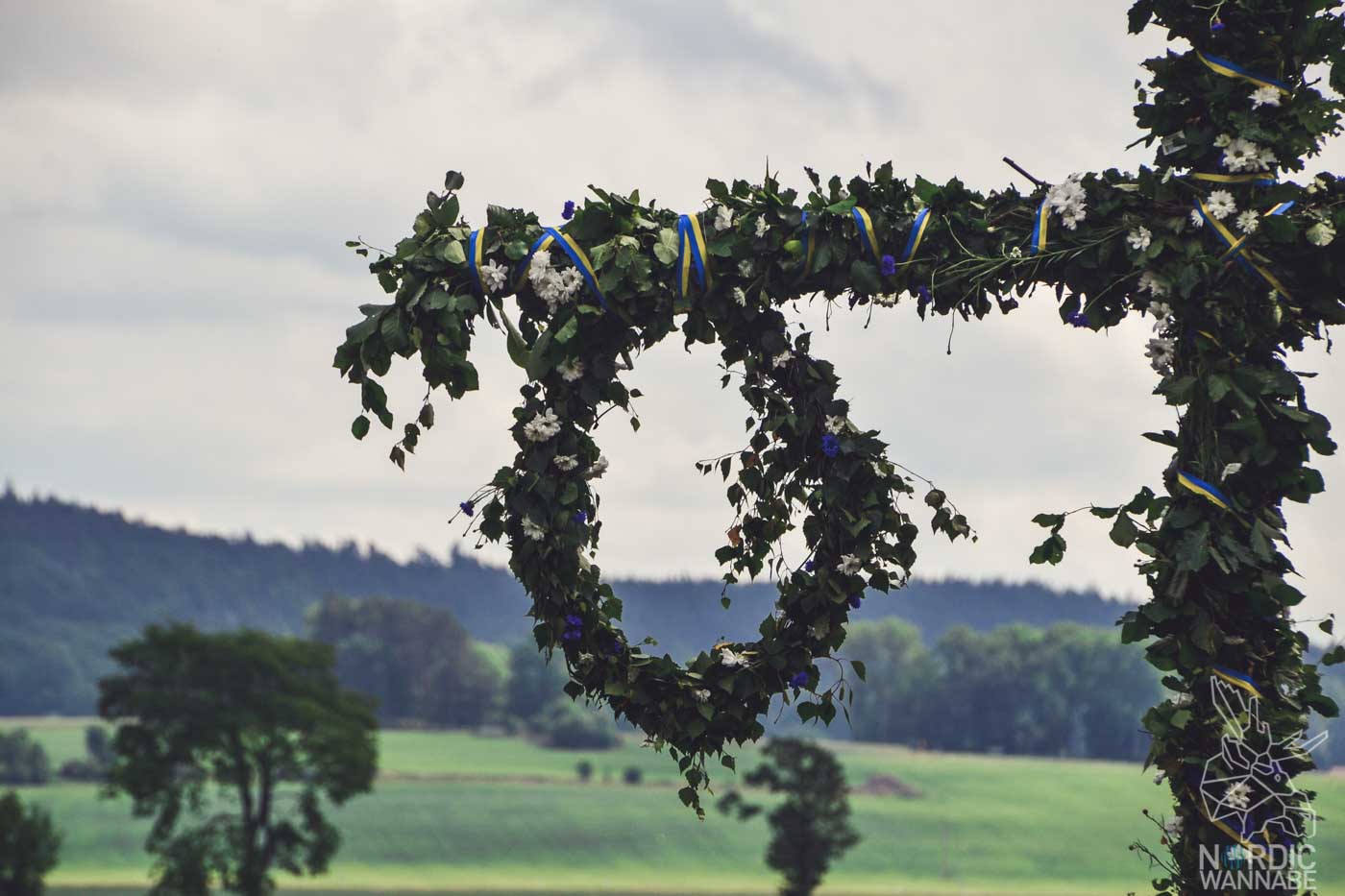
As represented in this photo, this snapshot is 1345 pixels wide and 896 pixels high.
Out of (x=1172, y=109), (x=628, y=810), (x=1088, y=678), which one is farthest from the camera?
(x=1088, y=678)

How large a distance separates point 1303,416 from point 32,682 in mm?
161003

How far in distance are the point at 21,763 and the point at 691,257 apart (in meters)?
102

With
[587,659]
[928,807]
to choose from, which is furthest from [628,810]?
[587,659]

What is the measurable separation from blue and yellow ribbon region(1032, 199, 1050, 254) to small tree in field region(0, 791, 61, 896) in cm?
5379

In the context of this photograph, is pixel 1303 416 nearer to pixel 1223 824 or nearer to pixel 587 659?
pixel 1223 824

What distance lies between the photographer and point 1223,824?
214 inches

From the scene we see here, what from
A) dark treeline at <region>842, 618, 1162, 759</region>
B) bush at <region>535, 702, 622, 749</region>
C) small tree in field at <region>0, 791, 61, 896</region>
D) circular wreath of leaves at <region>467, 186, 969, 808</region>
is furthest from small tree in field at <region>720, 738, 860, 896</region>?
circular wreath of leaves at <region>467, 186, 969, 808</region>

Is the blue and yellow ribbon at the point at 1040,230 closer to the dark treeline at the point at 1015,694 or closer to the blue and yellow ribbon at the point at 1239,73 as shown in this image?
the blue and yellow ribbon at the point at 1239,73

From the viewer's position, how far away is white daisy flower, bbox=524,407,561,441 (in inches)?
236

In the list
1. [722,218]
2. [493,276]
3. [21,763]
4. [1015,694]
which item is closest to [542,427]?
[493,276]

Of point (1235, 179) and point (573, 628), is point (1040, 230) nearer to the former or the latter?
point (1235, 179)

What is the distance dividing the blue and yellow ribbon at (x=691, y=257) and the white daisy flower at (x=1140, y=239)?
55.4 inches

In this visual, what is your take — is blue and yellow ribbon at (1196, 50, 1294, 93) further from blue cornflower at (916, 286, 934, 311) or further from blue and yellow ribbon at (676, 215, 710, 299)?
blue and yellow ribbon at (676, 215, 710, 299)

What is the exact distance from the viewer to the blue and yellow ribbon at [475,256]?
19.6 feet
